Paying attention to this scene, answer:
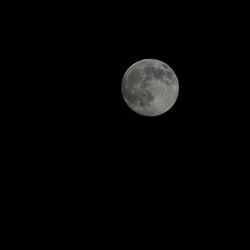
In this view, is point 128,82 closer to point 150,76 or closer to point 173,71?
point 150,76

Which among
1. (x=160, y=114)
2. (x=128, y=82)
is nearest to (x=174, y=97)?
(x=160, y=114)

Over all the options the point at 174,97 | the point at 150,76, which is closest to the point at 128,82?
the point at 150,76

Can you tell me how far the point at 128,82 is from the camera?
6555 mm

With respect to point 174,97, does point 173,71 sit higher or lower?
higher

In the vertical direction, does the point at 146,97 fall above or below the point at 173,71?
below

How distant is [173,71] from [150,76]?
20.2 inches

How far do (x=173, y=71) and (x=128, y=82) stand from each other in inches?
31.7

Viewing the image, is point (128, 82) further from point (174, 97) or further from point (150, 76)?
point (174, 97)

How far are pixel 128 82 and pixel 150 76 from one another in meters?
0.38

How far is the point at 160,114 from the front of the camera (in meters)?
6.68

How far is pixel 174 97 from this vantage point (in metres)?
6.63

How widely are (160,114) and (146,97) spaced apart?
1.47 ft

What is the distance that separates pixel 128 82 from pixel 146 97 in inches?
16.0
